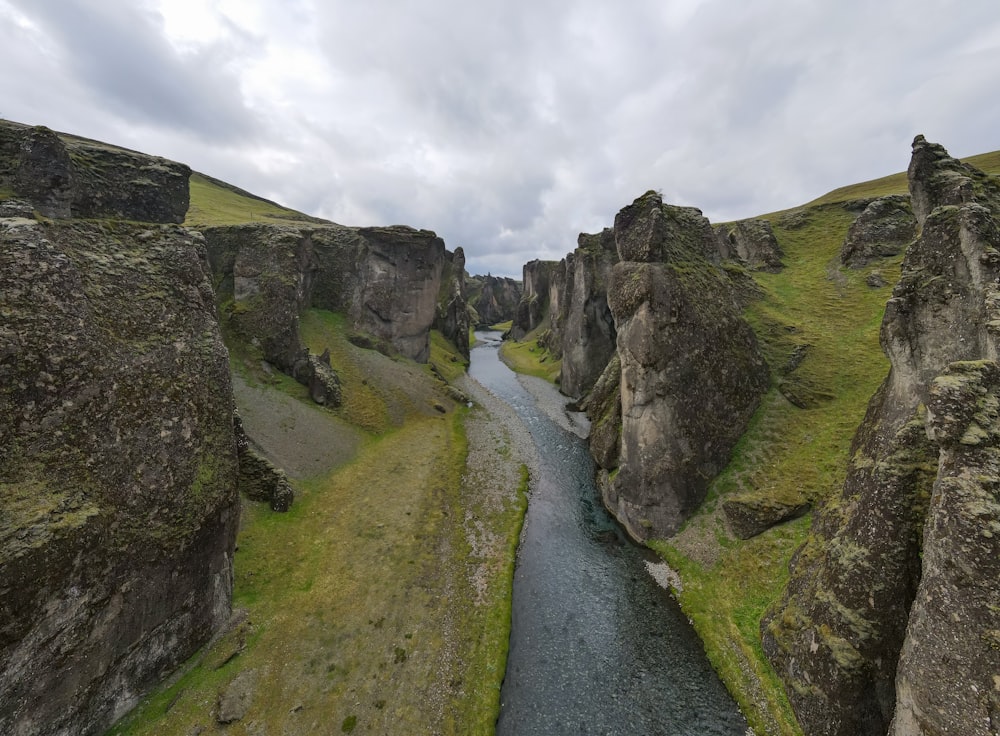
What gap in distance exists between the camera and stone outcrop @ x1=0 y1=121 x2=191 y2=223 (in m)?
21.7

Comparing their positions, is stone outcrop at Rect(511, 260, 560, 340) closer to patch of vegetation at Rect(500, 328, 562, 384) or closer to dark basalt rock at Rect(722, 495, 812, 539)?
patch of vegetation at Rect(500, 328, 562, 384)

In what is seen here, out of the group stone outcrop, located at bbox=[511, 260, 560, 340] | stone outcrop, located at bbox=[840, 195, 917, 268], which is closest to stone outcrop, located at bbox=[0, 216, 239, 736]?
stone outcrop, located at bbox=[840, 195, 917, 268]

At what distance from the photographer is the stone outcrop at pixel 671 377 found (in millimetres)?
27938

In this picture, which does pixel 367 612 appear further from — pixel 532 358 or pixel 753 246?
pixel 532 358

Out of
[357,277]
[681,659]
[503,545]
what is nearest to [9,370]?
[503,545]

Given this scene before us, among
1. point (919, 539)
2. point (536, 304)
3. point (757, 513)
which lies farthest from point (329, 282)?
point (536, 304)

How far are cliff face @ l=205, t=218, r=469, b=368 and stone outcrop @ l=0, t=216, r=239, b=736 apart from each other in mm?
28234

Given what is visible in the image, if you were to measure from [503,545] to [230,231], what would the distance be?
48471 mm

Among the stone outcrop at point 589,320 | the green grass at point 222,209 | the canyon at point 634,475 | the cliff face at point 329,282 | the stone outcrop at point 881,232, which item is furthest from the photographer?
the green grass at point 222,209

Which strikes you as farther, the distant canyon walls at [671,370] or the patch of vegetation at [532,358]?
the patch of vegetation at [532,358]

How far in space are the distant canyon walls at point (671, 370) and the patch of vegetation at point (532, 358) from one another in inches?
1863

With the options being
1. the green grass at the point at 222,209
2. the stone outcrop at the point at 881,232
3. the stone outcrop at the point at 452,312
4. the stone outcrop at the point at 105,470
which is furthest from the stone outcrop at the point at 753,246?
the green grass at the point at 222,209

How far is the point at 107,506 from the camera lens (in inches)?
582

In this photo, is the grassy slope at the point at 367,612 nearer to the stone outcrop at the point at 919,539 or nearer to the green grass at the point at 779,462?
the green grass at the point at 779,462
